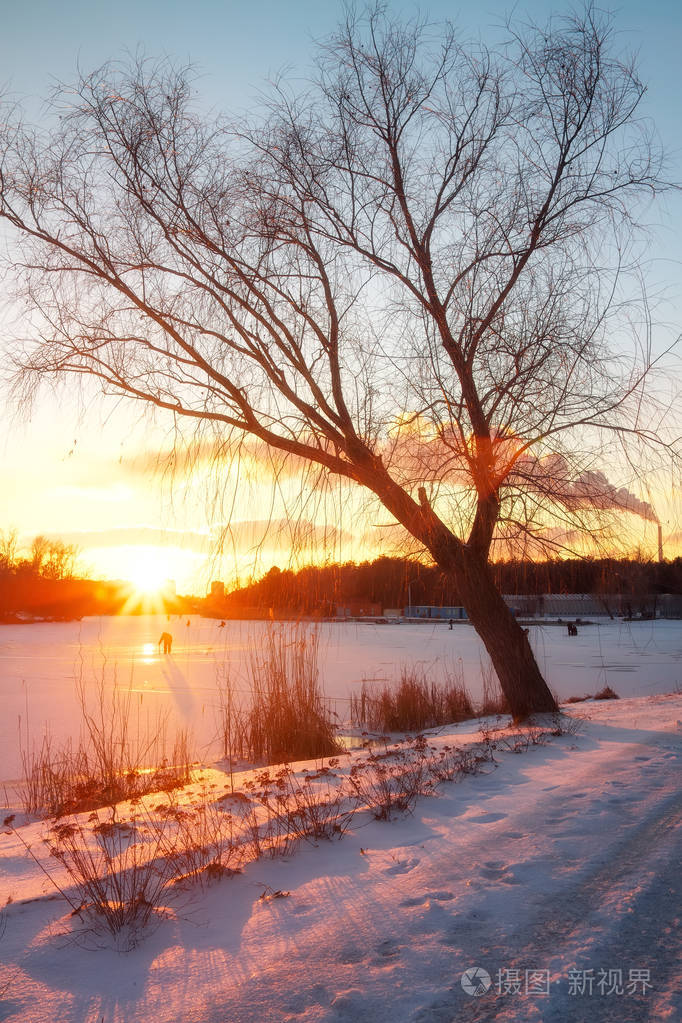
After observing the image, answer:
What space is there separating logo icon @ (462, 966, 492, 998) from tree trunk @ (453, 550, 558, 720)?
584 centimetres

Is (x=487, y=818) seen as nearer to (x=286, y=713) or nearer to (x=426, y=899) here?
(x=426, y=899)

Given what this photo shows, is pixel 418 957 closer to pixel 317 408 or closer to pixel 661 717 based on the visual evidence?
pixel 317 408

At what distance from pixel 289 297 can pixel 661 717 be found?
557 cm

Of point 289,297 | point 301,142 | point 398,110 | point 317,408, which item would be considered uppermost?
point 398,110

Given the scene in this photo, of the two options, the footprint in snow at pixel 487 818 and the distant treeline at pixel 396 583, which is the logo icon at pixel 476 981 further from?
the distant treeline at pixel 396 583

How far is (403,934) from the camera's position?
105 inches

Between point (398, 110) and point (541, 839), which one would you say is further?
point (398, 110)

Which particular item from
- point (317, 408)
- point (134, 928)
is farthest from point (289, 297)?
point (134, 928)

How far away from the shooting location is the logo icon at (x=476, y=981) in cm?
229

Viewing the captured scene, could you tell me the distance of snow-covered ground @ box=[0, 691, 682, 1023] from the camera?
226cm

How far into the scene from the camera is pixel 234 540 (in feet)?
18.8

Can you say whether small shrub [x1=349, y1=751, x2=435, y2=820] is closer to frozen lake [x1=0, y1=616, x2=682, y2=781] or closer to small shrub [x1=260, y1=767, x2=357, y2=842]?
small shrub [x1=260, y1=767, x2=357, y2=842]

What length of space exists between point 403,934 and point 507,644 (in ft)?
19.6

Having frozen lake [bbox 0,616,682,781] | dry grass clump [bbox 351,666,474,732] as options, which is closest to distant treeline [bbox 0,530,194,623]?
frozen lake [bbox 0,616,682,781]
